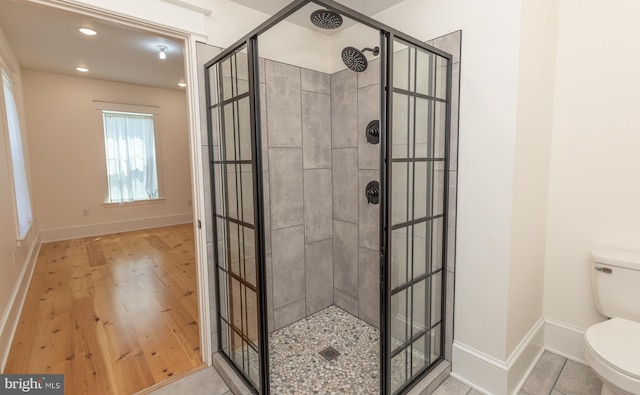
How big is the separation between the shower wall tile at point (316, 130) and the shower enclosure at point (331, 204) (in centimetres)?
1

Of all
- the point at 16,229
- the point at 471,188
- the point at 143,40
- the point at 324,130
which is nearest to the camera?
the point at 471,188

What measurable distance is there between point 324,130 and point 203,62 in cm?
109

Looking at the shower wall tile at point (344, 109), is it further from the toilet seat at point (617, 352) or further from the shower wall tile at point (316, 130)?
the toilet seat at point (617, 352)

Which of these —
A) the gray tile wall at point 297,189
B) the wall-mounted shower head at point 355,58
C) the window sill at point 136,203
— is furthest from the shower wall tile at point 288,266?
the window sill at point 136,203

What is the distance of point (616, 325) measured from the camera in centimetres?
160

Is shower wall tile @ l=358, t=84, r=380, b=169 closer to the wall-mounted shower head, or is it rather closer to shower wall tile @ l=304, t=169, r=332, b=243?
the wall-mounted shower head

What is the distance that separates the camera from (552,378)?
1.87 m

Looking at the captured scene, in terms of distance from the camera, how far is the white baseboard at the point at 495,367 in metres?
1.72

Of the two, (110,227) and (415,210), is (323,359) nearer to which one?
(415,210)

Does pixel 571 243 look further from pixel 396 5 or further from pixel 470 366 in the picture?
pixel 396 5

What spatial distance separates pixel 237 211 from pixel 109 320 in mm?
1923

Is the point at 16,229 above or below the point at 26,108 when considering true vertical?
below

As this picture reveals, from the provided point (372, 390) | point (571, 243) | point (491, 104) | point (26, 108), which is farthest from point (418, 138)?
point (26, 108)

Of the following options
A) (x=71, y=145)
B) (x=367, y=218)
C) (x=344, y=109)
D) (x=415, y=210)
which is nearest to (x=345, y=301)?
(x=367, y=218)
